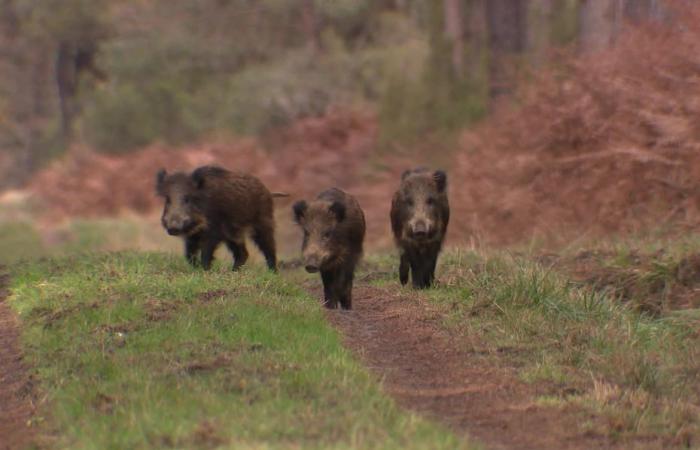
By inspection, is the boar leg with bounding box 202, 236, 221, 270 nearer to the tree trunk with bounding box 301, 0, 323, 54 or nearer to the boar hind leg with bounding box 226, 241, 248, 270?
the boar hind leg with bounding box 226, 241, 248, 270

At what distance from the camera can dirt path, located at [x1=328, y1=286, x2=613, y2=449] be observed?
7988 mm

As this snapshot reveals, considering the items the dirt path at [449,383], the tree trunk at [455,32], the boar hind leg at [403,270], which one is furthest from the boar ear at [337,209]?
the tree trunk at [455,32]

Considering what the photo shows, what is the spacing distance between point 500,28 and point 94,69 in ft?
138

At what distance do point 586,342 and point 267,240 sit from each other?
16.7 ft

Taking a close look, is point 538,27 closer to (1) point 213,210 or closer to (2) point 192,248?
(2) point 192,248

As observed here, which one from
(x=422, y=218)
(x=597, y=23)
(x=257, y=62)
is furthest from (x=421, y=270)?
(x=257, y=62)

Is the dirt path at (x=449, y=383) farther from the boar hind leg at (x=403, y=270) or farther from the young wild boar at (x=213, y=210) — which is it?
the young wild boar at (x=213, y=210)

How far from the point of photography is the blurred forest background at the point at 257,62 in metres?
28.2

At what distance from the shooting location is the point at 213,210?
14.0m

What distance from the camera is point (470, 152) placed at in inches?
930

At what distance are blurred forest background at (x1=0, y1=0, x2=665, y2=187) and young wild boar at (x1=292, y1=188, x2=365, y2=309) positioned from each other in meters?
10.5

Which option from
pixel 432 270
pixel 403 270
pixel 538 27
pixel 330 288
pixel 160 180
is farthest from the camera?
pixel 538 27

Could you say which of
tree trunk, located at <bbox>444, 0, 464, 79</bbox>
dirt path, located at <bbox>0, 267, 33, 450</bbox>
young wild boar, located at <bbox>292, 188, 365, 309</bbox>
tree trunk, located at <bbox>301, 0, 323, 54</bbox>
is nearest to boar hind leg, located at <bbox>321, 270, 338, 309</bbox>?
young wild boar, located at <bbox>292, 188, 365, 309</bbox>

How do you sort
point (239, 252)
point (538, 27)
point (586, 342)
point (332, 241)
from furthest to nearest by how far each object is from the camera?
point (538, 27) < point (239, 252) < point (332, 241) < point (586, 342)
